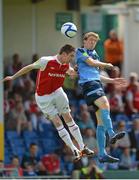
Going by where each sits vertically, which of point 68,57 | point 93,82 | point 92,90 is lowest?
point 92,90

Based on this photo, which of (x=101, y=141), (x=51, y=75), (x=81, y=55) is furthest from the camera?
(x=101, y=141)

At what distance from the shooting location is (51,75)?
763 inches

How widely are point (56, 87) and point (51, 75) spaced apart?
0.99 ft

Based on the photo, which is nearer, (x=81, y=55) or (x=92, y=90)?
(x=81, y=55)

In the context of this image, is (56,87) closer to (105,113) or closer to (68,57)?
(68,57)

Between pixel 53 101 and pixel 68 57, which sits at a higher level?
pixel 68 57

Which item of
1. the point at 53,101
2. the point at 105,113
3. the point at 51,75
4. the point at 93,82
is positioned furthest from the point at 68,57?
the point at 105,113

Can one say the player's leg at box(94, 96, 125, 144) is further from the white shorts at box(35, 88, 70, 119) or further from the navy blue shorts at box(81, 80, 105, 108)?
the white shorts at box(35, 88, 70, 119)

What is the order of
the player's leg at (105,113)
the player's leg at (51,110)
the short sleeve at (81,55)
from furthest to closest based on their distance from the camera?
the player's leg at (51,110), the player's leg at (105,113), the short sleeve at (81,55)

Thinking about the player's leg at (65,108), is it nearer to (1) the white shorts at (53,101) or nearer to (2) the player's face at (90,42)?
(1) the white shorts at (53,101)

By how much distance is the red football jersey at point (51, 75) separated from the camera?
63.5ft

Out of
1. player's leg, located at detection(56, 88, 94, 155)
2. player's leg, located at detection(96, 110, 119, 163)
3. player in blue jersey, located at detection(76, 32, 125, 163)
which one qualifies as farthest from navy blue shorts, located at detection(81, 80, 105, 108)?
player's leg, located at detection(56, 88, 94, 155)

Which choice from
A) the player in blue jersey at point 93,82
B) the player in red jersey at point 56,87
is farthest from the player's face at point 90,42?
the player in red jersey at point 56,87

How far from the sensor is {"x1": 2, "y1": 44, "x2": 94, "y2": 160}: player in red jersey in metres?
19.3
